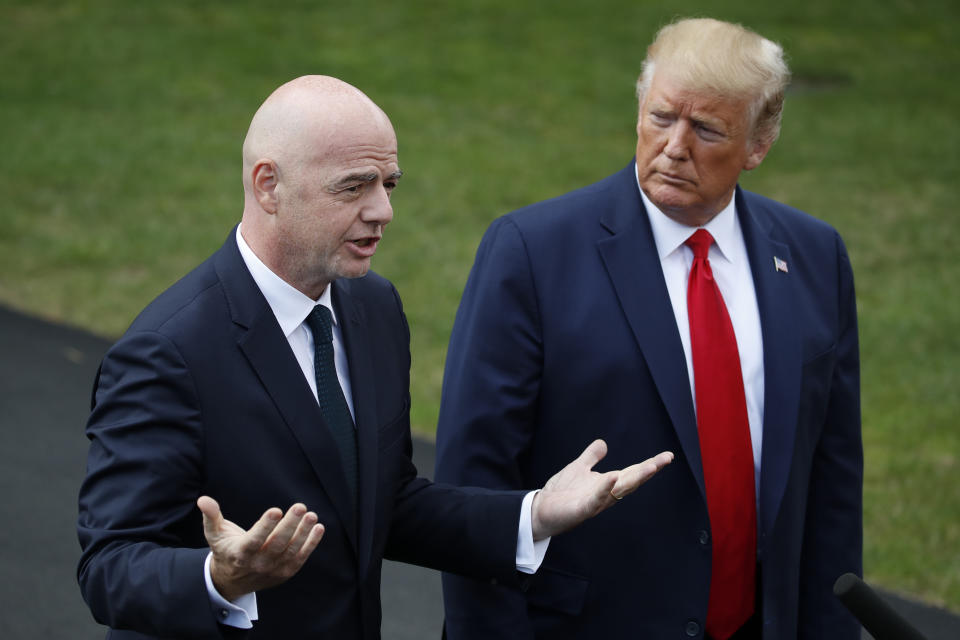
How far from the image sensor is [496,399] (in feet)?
10.6

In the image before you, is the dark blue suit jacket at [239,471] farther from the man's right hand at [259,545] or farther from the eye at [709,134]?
the eye at [709,134]

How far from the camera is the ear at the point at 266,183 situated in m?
2.67

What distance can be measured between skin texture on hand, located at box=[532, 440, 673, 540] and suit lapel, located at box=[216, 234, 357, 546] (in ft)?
1.68

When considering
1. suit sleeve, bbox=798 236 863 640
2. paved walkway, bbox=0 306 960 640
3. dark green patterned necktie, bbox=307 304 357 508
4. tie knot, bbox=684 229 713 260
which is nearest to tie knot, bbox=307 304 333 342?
dark green patterned necktie, bbox=307 304 357 508

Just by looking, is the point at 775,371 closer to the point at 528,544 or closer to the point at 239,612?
the point at 528,544

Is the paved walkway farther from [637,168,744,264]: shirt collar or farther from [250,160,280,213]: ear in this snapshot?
[250,160,280,213]: ear

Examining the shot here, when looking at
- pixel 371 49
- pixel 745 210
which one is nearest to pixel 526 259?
pixel 745 210

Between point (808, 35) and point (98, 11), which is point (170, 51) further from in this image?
point (808, 35)

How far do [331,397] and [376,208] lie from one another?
0.45m

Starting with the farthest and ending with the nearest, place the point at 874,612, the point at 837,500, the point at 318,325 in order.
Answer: the point at 837,500, the point at 318,325, the point at 874,612

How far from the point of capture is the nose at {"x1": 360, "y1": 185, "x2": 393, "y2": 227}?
2.74m

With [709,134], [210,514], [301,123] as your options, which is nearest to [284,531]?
[210,514]

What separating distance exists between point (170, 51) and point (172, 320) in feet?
48.9

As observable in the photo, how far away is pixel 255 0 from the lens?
19.3 m
